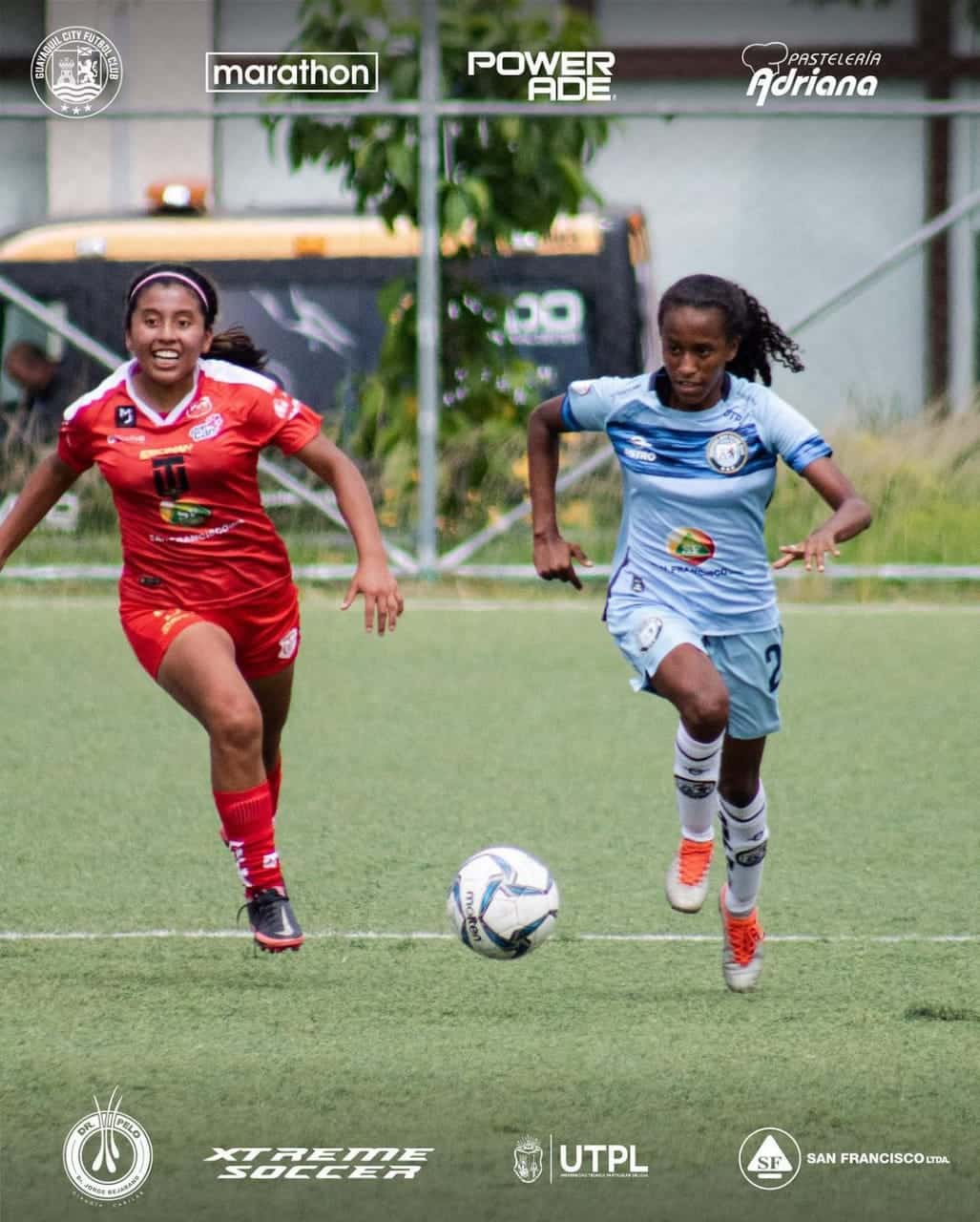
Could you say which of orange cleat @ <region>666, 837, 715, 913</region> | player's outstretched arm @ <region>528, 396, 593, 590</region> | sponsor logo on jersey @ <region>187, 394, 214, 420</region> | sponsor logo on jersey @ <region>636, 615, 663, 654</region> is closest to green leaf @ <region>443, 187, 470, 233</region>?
player's outstretched arm @ <region>528, 396, 593, 590</region>

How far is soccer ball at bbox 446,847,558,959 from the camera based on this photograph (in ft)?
17.1

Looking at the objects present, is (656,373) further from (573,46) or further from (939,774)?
(573,46)

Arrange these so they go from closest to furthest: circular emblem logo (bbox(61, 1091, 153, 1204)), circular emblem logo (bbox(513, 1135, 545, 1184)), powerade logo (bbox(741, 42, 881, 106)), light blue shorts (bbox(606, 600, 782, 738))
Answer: circular emblem logo (bbox(61, 1091, 153, 1204))
circular emblem logo (bbox(513, 1135, 545, 1184))
light blue shorts (bbox(606, 600, 782, 738))
powerade logo (bbox(741, 42, 881, 106))

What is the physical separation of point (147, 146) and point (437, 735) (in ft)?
29.6

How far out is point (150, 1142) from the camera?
3.98 m

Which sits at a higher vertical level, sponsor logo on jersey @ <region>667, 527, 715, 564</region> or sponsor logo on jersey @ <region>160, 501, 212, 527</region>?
sponsor logo on jersey @ <region>160, 501, 212, 527</region>

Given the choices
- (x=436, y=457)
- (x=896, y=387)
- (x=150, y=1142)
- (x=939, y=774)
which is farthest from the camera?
(x=896, y=387)

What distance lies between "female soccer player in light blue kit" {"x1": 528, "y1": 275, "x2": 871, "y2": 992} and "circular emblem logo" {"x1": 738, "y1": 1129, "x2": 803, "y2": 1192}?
1.35 m

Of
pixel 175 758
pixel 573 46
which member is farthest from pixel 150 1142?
pixel 573 46

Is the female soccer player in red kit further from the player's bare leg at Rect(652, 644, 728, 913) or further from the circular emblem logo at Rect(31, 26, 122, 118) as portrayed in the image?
the circular emblem logo at Rect(31, 26, 122, 118)

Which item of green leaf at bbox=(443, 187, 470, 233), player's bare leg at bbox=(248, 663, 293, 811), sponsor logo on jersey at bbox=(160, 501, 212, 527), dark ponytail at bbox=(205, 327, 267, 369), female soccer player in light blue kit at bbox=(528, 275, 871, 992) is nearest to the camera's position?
female soccer player in light blue kit at bbox=(528, 275, 871, 992)

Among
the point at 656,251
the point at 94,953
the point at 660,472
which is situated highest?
the point at 656,251

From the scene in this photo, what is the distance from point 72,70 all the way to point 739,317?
331 inches

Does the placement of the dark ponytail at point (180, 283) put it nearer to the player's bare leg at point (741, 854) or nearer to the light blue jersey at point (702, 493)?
the light blue jersey at point (702, 493)
